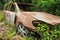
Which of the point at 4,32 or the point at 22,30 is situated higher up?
the point at 22,30

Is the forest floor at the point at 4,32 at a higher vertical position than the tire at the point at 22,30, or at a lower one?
lower

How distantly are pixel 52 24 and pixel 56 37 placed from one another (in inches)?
20.2

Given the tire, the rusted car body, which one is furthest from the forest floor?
the rusted car body

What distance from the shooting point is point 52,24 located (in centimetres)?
623

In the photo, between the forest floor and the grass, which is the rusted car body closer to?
the grass

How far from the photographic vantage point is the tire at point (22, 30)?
262 inches

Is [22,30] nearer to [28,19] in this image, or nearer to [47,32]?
[28,19]

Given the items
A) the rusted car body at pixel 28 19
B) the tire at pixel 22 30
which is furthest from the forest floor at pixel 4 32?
the rusted car body at pixel 28 19

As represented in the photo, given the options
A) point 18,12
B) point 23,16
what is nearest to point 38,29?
point 23,16

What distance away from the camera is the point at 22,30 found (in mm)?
6867

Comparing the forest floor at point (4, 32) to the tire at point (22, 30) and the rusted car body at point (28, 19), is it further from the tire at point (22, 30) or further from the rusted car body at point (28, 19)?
the rusted car body at point (28, 19)

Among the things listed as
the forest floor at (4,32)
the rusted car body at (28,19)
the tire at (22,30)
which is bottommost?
the forest floor at (4,32)

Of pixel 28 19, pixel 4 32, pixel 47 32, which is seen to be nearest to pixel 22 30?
pixel 28 19

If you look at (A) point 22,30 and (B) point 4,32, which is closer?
(A) point 22,30
